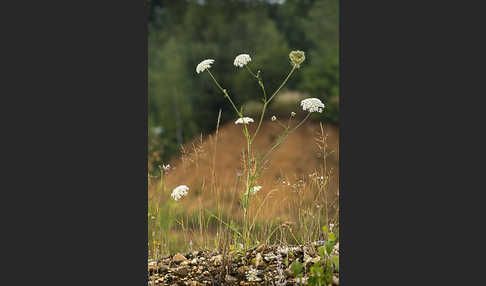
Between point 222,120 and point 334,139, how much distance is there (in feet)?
4.40

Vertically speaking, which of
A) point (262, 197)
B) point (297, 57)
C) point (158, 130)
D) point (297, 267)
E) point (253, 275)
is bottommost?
point (253, 275)

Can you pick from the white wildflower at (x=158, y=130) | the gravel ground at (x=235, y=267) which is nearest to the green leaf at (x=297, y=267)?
the gravel ground at (x=235, y=267)

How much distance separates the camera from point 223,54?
18.7 feet

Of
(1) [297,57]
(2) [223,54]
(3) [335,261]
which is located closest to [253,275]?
(3) [335,261]

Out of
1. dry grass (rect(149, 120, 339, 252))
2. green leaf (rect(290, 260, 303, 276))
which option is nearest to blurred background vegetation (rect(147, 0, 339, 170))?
dry grass (rect(149, 120, 339, 252))

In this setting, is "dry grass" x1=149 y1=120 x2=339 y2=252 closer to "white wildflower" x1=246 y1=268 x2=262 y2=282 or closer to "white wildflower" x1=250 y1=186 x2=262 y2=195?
"white wildflower" x1=250 y1=186 x2=262 y2=195

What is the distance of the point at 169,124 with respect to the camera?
6398 mm

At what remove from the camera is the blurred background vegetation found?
4.71 meters

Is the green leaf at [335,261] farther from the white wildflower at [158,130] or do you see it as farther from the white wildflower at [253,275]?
the white wildflower at [158,130]

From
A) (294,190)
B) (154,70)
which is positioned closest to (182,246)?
(294,190)

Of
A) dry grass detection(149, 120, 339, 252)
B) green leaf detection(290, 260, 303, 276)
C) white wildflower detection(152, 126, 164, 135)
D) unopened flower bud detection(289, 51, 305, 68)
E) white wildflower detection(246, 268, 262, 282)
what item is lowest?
white wildflower detection(246, 268, 262, 282)

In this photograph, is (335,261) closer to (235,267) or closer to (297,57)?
(235,267)

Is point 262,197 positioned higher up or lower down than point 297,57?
lower down

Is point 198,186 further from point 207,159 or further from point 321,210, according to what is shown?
point 321,210
